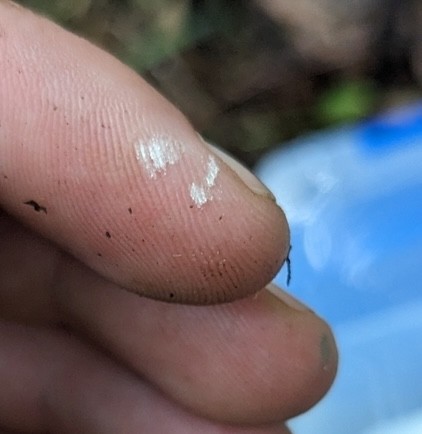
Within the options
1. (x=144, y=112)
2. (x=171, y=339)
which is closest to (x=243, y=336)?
(x=171, y=339)

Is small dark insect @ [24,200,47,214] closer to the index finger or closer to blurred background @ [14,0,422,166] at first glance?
the index finger

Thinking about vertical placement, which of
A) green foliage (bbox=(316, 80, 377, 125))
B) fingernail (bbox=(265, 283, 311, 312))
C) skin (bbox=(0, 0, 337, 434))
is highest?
green foliage (bbox=(316, 80, 377, 125))

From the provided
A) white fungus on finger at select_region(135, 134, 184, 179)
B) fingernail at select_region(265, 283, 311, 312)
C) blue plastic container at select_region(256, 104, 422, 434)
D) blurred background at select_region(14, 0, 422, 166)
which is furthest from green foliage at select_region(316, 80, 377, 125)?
white fungus on finger at select_region(135, 134, 184, 179)

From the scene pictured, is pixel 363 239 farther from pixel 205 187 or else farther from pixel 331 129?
pixel 205 187

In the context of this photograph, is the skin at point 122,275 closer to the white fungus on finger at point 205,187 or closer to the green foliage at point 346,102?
the white fungus on finger at point 205,187

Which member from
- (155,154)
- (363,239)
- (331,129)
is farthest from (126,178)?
(331,129)

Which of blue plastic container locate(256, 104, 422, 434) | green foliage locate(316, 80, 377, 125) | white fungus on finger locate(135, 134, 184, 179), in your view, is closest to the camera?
white fungus on finger locate(135, 134, 184, 179)

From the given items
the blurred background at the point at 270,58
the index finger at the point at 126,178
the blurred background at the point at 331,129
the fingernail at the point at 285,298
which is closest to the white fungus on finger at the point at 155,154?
the index finger at the point at 126,178
